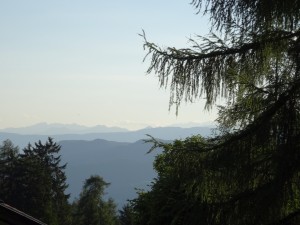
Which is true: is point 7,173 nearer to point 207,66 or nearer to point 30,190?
point 30,190

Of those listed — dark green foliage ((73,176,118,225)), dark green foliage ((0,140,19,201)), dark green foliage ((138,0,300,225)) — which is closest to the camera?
dark green foliage ((138,0,300,225))

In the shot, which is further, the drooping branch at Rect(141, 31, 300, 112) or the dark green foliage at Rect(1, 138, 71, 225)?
the dark green foliage at Rect(1, 138, 71, 225)

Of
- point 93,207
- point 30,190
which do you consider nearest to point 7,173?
point 30,190

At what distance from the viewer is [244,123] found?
6691 millimetres

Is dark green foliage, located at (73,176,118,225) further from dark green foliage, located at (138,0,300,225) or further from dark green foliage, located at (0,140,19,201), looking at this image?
dark green foliage, located at (138,0,300,225)

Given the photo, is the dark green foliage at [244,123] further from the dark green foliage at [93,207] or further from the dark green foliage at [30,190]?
the dark green foliage at [93,207]

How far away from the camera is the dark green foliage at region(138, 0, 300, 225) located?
6.26 m

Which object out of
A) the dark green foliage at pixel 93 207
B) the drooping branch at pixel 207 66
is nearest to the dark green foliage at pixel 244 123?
the drooping branch at pixel 207 66

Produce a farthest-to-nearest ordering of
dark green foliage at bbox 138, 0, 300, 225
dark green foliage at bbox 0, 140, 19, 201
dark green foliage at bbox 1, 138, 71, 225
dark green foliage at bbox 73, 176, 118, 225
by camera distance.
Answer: dark green foliage at bbox 73, 176, 118, 225, dark green foliage at bbox 0, 140, 19, 201, dark green foliage at bbox 1, 138, 71, 225, dark green foliage at bbox 138, 0, 300, 225

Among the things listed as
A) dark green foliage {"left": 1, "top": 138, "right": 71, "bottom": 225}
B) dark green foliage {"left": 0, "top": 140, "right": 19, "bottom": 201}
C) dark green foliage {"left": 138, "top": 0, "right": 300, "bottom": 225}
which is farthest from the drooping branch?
dark green foliage {"left": 0, "top": 140, "right": 19, "bottom": 201}

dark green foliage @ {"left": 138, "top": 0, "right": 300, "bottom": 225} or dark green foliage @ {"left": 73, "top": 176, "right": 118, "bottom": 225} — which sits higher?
dark green foliage @ {"left": 138, "top": 0, "right": 300, "bottom": 225}

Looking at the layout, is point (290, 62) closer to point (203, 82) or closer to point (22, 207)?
point (203, 82)

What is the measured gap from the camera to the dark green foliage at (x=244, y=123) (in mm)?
6262

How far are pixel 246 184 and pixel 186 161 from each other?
0.98 meters
